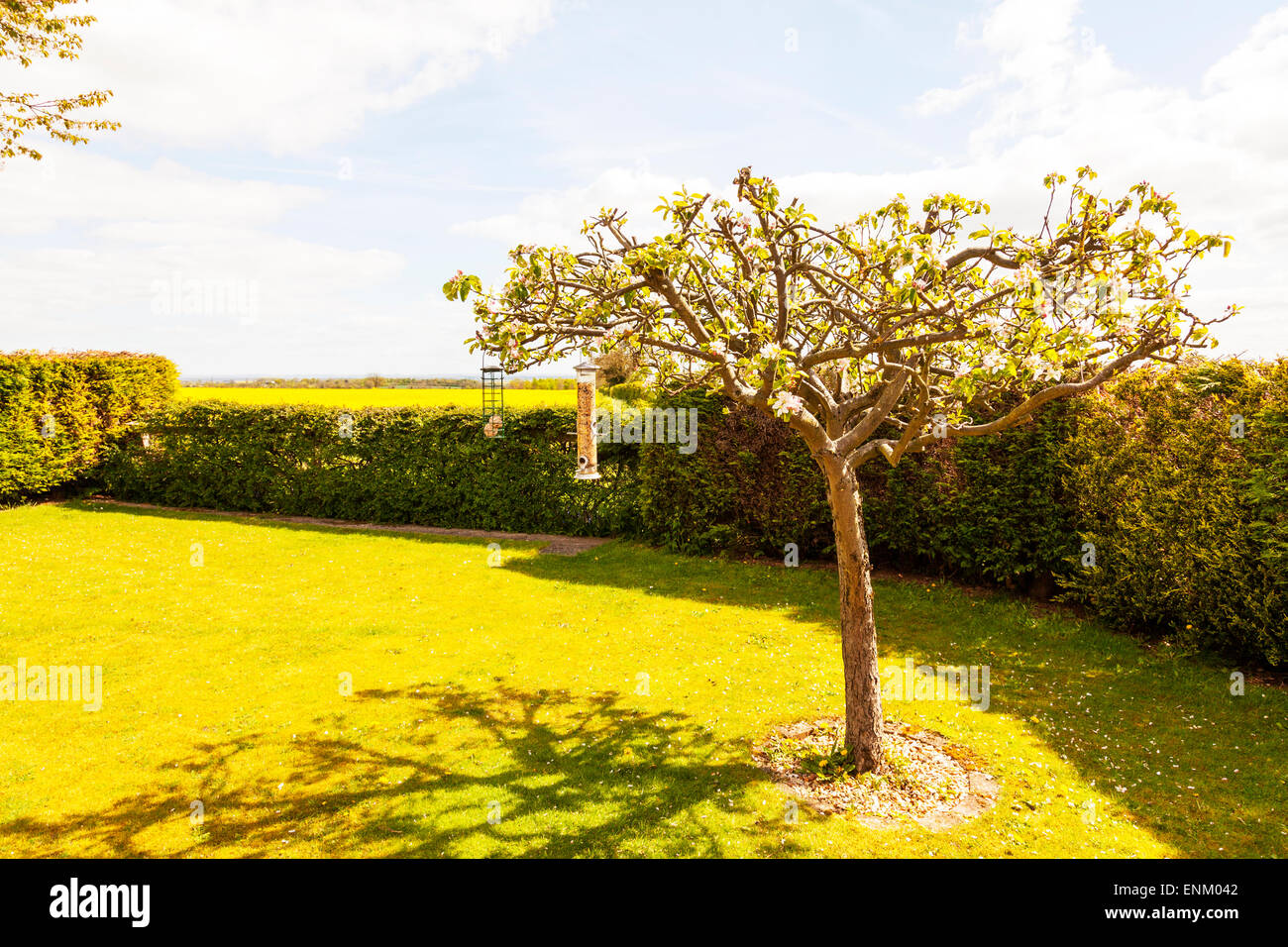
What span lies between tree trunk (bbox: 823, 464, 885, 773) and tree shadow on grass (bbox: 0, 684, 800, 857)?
936 mm

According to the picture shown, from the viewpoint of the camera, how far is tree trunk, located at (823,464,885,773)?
236 inches

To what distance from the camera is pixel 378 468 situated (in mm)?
17719

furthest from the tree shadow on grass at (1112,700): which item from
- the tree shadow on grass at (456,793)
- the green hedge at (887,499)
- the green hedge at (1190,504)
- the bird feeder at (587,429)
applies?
the tree shadow on grass at (456,793)

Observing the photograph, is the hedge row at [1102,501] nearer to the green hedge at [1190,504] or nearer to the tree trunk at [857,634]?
the green hedge at [1190,504]

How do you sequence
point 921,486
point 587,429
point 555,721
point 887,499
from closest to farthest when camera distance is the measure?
point 555,721
point 587,429
point 921,486
point 887,499

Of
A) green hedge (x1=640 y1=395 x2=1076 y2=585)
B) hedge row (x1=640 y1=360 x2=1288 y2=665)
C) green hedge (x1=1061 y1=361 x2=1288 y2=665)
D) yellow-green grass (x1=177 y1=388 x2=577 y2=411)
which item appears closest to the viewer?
green hedge (x1=1061 y1=361 x2=1288 y2=665)

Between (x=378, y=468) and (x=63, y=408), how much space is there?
34.2ft

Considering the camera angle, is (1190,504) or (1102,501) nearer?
(1190,504)

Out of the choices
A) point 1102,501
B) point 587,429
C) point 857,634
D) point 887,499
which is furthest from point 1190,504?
point 587,429

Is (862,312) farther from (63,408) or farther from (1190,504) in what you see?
(63,408)

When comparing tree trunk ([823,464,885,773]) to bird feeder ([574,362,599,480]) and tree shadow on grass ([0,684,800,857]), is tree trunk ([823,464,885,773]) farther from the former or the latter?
bird feeder ([574,362,599,480])

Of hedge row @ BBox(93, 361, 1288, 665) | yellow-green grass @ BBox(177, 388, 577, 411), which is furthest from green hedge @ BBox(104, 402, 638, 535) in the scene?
yellow-green grass @ BBox(177, 388, 577, 411)

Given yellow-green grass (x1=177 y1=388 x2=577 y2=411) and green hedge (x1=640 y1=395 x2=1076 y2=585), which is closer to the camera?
green hedge (x1=640 y1=395 x2=1076 y2=585)
